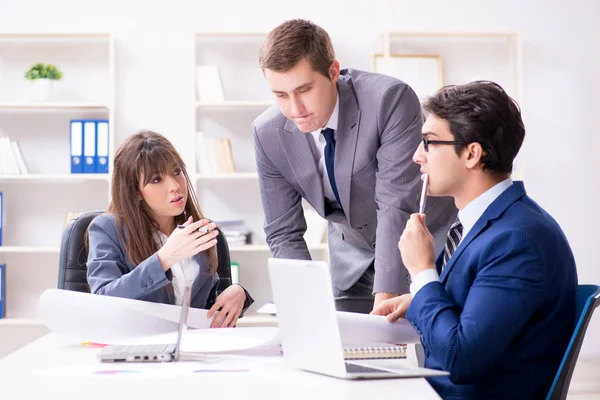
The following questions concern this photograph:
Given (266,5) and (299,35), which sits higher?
(266,5)

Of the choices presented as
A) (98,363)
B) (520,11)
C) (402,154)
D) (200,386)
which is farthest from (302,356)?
(520,11)

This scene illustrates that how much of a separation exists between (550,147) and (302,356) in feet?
11.5

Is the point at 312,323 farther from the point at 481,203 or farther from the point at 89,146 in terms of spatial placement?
the point at 89,146

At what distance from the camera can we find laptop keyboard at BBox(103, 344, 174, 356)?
1443mm

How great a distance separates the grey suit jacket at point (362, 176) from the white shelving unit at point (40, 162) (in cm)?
226

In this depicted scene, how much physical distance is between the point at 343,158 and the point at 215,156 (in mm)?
2121

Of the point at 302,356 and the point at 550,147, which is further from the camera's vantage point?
the point at 550,147

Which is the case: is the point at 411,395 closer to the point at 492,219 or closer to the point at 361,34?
the point at 492,219

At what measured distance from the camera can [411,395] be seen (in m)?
1.15

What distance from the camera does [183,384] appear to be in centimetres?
124

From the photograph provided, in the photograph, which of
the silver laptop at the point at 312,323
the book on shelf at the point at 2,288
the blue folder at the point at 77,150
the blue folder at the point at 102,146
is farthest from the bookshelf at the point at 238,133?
the silver laptop at the point at 312,323

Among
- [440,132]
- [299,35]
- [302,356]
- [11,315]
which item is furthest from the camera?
[11,315]

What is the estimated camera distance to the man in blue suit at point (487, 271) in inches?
51.1

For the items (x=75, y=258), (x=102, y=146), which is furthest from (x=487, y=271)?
(x=102, y=146)
